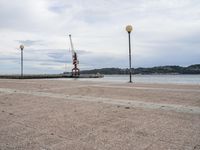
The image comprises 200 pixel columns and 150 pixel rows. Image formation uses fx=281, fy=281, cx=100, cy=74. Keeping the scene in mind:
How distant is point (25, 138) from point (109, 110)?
3.01m

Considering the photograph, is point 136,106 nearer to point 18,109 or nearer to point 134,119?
point 134,119

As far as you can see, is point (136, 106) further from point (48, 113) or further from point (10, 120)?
point (10, 120)

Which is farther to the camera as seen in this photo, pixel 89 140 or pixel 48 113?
pixel 48 113

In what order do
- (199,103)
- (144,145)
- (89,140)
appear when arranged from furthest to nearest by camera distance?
(199,103) → (89,140) → (144,145)

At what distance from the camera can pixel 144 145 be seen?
14.8 ft

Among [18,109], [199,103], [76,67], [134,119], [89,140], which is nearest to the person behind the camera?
[89,140]

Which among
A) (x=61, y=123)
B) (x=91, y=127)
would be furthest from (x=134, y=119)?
(x=61, y=123)

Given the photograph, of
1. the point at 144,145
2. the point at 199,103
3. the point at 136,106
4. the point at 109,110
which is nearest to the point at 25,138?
the point at 144,145

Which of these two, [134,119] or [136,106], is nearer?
[134,119]

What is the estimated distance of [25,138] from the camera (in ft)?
16.4

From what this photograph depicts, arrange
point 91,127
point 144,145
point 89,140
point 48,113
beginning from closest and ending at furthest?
point 144,145 → point 89,140 → point 91,127 → point 48,113

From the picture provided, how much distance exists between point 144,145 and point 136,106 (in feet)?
12.1

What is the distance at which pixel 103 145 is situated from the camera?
4543 millimetres

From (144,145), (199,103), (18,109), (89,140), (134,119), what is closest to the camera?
(144,145)
